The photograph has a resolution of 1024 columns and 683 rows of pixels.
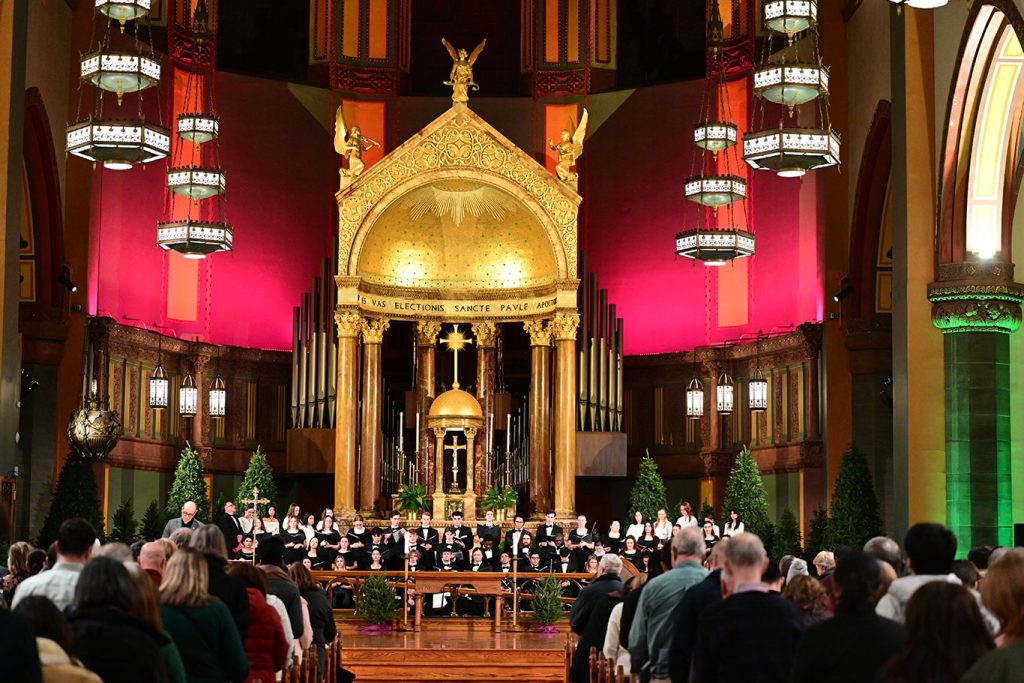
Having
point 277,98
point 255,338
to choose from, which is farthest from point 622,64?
point 255,338

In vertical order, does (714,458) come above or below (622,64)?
below

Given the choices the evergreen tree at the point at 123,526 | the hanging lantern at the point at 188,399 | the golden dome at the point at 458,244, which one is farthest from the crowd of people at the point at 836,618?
the golden dome at the point at 458,244

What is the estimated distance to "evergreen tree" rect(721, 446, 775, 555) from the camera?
67.5 feet

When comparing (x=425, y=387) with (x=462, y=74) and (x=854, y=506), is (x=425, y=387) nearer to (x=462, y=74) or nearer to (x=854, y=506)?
(x=462, y=74)

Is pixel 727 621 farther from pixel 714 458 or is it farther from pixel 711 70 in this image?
pixel 711 70

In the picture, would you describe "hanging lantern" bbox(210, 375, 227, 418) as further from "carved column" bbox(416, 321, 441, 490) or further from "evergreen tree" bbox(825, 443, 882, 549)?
"evergreen tree" bbox(825, 443, 882, 549)

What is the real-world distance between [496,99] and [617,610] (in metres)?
17.0

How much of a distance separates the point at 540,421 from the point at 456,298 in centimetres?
238

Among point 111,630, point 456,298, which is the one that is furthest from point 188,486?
point 111,630

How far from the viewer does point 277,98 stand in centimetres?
2505

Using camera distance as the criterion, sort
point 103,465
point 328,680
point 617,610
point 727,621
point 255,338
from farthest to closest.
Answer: point 255,338 < point 103,465 < point 328,680 < point 617,610 < point 727,621

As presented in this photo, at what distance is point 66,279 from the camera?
1983 centimetres

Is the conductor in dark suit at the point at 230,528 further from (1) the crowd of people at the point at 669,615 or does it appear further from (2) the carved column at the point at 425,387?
(1) the crowd of people at the point at 669,615

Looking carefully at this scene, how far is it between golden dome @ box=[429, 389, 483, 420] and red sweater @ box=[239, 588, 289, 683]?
14619mm
